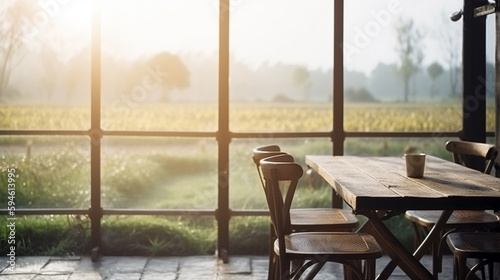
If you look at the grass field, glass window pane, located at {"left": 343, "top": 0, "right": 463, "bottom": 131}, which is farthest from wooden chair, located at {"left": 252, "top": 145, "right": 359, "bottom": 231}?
glass window pane, located at {"left": 343, "top": 0, "right": 463, "bottom": 131}

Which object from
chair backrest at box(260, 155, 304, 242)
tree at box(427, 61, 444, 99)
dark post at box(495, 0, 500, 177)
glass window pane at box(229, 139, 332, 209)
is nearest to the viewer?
chair backrest at box(260, 155, 304, 242)

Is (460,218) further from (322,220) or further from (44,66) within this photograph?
(44,66)

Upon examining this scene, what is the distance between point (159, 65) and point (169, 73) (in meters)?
0.10

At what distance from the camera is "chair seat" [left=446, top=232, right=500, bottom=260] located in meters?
3.39

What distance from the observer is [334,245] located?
3414 mm

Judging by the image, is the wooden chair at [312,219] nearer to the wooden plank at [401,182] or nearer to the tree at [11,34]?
the wooden plank at [401,182]

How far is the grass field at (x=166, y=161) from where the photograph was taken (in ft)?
18.0

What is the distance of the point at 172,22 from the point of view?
555 centimetres

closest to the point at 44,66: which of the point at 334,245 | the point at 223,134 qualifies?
the point at 223,134

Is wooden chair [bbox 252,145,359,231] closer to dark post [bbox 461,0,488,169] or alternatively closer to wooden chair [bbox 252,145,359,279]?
wooden chair [bbox 252,145,359,279]

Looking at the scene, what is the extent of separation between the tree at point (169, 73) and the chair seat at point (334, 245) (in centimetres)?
230

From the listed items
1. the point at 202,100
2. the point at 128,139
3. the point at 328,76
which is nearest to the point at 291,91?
the point at 328,76

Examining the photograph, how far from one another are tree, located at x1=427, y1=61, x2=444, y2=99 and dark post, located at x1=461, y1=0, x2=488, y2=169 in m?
0.45

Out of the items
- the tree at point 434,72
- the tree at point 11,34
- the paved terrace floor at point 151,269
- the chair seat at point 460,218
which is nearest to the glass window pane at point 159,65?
the tree at point 11,34
